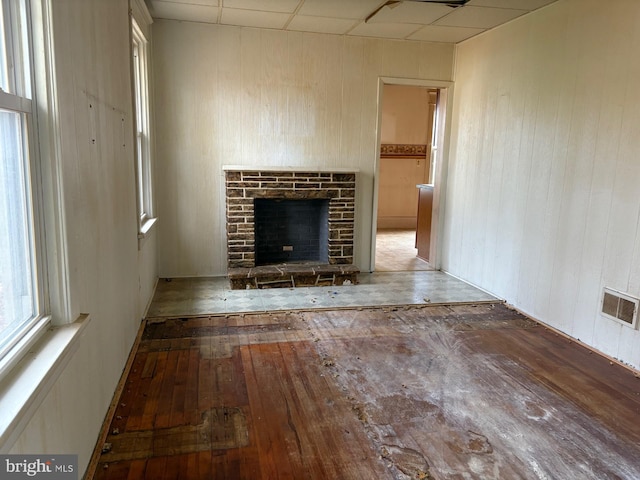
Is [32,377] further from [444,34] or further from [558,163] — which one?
[444,34]

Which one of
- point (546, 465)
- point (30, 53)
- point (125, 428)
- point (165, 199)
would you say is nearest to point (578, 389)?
point (546, 465)

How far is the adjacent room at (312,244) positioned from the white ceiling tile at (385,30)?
103 millimetres

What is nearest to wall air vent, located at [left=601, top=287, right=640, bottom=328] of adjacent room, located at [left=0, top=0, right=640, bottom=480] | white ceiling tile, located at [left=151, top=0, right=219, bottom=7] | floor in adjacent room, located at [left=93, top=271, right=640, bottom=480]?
adjacent room, located at [left=0, top=0, right=640, bottom=480]

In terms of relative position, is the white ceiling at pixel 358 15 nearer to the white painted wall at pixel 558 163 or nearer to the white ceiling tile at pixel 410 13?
the white ceiling tile at pixel 410 13

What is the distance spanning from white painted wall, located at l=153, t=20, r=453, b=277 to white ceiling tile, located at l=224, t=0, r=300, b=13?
0.67m

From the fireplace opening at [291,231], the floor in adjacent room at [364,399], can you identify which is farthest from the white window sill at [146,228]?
the fireplace opening at [291,231]

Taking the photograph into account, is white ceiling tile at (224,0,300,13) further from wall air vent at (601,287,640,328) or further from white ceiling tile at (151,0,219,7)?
wall air vent at (601,287,640,328)

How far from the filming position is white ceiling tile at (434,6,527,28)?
160 inches

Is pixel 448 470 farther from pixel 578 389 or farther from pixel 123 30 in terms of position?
pixel 123 30

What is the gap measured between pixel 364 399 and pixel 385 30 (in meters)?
3.78

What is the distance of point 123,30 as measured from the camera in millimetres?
3002

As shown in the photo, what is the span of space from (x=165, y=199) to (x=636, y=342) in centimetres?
430

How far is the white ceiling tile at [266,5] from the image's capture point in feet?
13.1

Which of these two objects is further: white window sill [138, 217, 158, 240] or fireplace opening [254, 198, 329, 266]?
fireplace opening [254, 198, 329, 266]
